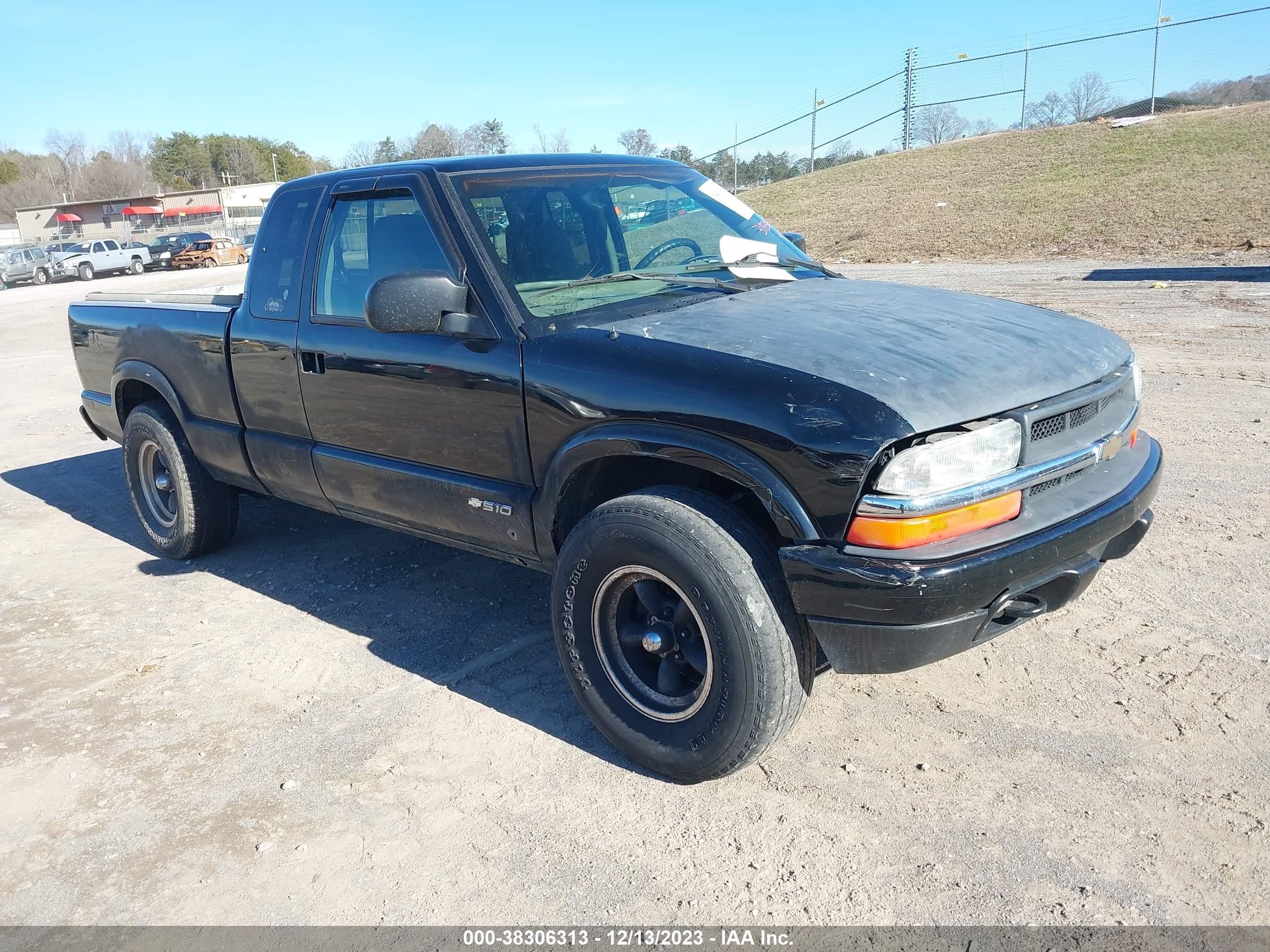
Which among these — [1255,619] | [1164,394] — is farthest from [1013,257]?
[1255,619]

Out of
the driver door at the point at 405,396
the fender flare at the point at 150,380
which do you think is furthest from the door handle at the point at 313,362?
the fender flare at the point at 150,380

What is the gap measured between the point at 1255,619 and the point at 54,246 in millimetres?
50012

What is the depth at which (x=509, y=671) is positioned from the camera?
3.89 metres

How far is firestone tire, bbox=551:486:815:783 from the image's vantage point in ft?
9.04

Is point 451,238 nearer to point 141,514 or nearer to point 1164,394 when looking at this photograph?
point 141,514

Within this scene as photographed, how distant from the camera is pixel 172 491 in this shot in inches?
215

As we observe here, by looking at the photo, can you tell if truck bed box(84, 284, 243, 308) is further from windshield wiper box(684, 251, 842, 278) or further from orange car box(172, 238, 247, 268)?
orange car box(172, 238, 247, 268)

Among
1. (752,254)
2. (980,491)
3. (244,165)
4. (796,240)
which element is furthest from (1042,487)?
(244,165)

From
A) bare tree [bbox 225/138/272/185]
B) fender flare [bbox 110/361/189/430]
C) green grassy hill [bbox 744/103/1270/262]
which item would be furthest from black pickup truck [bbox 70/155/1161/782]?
bare tree [bbox 225/138/272/185]

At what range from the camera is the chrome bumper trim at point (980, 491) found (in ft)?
8.35

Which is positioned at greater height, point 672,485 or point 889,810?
point 672,485

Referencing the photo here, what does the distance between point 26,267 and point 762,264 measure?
143 ft

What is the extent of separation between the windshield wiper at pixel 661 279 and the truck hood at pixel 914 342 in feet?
0.38

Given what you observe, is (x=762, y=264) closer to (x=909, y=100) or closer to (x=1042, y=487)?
(x=1042, y=487)
